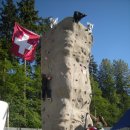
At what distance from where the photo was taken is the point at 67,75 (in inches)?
489

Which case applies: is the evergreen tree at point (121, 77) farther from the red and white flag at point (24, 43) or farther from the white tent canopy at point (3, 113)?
the white tent canopy at point (3, 113)

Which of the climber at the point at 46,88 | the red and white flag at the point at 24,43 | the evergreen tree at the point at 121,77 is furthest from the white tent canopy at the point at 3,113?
the evergreen tree at the point at 121,77

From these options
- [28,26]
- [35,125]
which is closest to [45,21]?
[28,26]

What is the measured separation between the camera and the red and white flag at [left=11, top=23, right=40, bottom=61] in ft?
52.7

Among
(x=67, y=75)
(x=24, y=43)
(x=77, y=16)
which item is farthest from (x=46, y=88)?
(x=24, y=43)

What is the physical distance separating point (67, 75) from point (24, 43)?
173 inches

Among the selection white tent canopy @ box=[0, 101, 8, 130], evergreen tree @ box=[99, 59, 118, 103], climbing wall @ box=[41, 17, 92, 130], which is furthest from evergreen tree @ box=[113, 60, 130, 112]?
white tent canopy @ box=[0, 101, 8, 130]

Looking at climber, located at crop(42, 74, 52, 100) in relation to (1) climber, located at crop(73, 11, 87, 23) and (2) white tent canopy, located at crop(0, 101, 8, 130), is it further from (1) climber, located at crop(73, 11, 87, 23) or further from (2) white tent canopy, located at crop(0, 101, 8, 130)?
(2) white tent canopy, located at crop(0, 101, 8, 130)

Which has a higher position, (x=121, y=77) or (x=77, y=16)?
(x=121, y=77)

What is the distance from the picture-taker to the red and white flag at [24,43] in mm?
16061

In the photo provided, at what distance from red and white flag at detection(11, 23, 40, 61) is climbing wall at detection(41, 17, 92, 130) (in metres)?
2.76

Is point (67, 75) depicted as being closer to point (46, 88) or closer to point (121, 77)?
point (46, 88)

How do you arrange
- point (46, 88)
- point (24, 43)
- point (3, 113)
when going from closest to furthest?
point (3, 113), point (46, 88), point (24, 43)

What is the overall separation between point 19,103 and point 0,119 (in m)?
19.3
